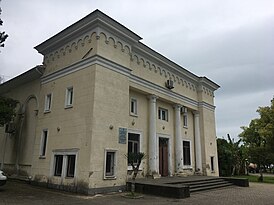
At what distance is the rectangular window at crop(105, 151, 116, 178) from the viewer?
12.4 metres

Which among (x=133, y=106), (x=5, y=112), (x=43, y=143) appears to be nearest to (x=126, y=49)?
(x=133, y=106)

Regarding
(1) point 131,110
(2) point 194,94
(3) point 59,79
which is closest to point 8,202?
(3) point 59,79

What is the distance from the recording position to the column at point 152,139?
15961 millimetres

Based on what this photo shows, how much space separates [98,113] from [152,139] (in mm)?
5386

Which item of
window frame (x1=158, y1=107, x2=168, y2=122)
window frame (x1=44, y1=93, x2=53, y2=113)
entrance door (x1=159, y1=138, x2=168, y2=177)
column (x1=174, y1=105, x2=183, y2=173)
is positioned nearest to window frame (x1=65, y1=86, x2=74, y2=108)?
window frame (x1=44, y1=93, x2=53, y2=113)

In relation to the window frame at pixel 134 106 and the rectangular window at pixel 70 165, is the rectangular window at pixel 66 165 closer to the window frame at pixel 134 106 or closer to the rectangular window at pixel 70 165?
the rectangular window at pixel 70 165

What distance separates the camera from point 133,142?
15516 millimetres

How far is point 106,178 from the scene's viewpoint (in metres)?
11.9

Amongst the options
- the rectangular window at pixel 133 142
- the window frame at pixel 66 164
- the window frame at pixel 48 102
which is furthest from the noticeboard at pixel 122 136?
the window frame at pixel 48 102

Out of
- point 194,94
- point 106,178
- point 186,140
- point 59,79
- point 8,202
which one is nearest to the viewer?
point 8,202

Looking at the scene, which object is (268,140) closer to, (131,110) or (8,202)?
(131,110)

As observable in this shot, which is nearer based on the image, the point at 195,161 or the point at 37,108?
the point at 37,108

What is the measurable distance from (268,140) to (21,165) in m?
20.9

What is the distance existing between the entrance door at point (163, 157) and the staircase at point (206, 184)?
10.0 feet
